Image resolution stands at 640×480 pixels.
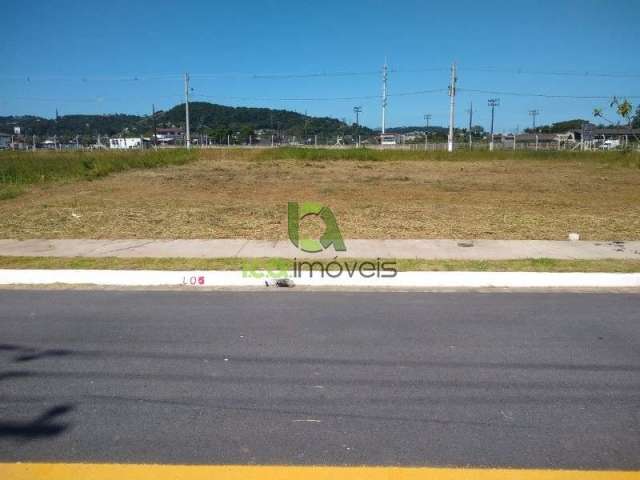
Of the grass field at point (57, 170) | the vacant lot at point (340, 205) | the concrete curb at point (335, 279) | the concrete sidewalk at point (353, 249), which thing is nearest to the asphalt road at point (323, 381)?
the concrete curb at point (335, 279)

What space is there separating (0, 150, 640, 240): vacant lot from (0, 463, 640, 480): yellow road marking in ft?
24.2

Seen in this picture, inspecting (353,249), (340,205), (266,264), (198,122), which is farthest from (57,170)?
(198,122)

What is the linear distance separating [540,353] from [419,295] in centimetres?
206

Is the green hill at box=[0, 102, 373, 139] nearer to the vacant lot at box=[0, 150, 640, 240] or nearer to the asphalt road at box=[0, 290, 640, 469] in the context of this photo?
the vacant lot at box=[0, 150, 640, 240]

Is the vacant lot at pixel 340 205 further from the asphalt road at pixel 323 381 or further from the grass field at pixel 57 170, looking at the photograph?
the asphalt road at pixel 323 381

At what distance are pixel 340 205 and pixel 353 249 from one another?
5.83 meters

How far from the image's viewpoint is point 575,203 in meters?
15.2

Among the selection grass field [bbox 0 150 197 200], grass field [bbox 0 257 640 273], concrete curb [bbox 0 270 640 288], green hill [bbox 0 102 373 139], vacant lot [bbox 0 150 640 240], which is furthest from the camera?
green hill [bbox 0 102 373 139]

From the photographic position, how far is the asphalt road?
323 centimetres

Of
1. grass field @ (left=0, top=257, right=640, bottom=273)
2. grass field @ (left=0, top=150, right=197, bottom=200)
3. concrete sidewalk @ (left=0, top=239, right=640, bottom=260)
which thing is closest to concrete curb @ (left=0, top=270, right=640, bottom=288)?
grass field @ (left=0, top=257, right=640, bottom=273)

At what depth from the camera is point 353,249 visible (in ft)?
29.4

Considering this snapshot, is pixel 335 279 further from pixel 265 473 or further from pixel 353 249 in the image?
pixel 265 473

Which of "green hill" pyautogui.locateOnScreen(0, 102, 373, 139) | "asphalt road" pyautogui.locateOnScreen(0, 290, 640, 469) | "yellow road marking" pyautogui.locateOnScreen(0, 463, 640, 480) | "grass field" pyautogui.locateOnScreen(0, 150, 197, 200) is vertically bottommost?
"yellow road marking" pyautogui.locateOnScreen(0, 463, 640, 480)

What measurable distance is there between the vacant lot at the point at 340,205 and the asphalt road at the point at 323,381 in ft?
15.3
